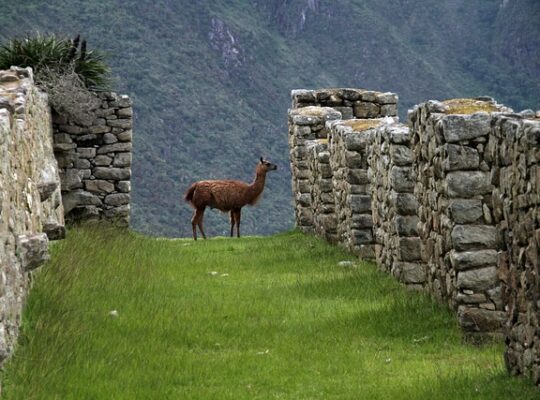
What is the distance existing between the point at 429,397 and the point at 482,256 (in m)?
2.83

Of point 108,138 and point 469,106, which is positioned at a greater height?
point 469,106

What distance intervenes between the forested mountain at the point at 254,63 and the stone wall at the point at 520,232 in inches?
1252

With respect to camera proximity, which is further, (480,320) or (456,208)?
(456,208)

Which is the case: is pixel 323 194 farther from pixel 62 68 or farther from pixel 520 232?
pixel 520 232

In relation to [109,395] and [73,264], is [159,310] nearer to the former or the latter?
[73,264]

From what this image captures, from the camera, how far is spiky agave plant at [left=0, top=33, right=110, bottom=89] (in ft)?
73.1

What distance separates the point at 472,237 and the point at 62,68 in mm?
12661

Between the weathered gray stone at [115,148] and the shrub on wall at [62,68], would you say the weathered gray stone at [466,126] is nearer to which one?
the shrub on wall at [62,68]

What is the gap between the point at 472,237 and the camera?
37.7 ft

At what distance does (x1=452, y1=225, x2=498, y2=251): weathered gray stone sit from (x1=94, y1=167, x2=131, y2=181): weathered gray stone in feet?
42.6

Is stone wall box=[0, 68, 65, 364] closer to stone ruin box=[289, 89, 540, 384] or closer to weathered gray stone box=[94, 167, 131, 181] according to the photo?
stone ruin box=[289, 89, 540, 384]

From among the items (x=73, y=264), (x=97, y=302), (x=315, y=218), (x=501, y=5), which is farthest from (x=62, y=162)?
(x=501, y=5)

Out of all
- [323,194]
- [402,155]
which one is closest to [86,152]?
[323,194]

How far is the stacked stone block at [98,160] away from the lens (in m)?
23.3
